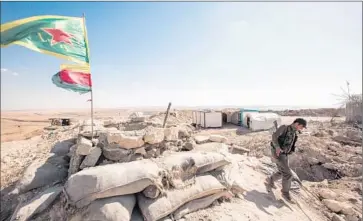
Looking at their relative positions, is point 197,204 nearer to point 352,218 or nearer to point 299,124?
point 299,124

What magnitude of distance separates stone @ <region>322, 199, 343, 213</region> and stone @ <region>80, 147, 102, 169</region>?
14.3 ft

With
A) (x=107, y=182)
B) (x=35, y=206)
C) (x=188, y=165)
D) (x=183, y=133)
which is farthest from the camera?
(x=183, y=133)

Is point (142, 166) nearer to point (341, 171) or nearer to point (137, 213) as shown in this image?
point (137, 213)

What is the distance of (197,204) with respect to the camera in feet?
11.6

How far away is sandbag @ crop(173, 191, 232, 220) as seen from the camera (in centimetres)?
334

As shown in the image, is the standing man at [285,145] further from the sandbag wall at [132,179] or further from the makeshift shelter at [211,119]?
the makeshift shelter at [211,119]

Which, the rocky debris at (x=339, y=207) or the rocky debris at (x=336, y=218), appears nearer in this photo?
the rocky debris at (x=336, y=218)

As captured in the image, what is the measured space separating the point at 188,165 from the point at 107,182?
128 centimetres

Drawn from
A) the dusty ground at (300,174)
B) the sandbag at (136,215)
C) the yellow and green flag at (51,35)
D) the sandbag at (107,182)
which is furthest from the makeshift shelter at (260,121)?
the sandbag at (136,215)

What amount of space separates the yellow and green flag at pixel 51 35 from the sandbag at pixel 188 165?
2.45 metres

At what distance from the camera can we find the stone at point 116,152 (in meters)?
4.08

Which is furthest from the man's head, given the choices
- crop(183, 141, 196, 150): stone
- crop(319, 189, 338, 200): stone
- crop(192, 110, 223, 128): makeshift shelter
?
crop(192, 110, 223, 128): makeshift shelter

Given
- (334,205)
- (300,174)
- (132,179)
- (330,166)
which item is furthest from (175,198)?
(330,166)

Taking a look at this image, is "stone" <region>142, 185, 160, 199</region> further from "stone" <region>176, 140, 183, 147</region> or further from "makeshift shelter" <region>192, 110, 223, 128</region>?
"makeshift shelter" <region>192, 110, 223, 128</region>
